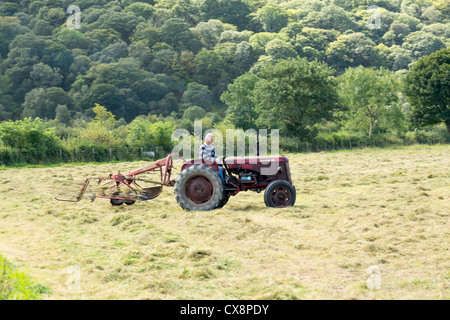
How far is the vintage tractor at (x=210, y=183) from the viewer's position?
1104 cm

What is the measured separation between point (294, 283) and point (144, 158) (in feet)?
76.5

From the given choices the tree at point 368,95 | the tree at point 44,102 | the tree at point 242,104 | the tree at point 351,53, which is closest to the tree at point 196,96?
the tree at point 242,104

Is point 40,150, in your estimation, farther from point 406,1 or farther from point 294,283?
point 406,1

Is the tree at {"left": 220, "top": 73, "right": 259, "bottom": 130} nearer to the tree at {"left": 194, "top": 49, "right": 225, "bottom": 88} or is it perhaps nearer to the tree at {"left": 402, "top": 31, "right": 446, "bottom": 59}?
the tree at {"left": 194, "top": 49, "right": 225, "bottom": 88}

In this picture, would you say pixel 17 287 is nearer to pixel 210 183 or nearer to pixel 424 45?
pixel 210 183

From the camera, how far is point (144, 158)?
1131 inches

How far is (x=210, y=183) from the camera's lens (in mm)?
11086

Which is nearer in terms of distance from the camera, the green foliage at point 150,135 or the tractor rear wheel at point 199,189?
the tractor rear wheel at point 199,189

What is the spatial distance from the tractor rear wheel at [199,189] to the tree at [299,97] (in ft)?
87.7

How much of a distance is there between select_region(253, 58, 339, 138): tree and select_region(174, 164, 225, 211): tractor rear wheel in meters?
26.7

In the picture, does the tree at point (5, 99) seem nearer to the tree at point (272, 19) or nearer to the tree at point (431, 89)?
the tree at point (431, 89)

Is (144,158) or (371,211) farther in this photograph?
(144,158)

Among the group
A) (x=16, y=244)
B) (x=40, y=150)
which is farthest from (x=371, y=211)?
(x=40, y=150)

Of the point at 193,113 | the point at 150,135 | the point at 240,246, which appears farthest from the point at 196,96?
the point at 240,246
